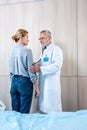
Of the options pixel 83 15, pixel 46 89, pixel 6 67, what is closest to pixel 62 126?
pixel 46 89

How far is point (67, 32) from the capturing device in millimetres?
3566

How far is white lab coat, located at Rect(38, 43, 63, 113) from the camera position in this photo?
3.15 m

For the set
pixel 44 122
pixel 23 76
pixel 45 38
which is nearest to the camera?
pixel 44 122

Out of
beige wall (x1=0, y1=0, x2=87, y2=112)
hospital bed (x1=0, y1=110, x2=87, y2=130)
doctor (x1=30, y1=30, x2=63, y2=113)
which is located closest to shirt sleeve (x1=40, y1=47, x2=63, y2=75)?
doctor (x1=30, y1=30, x2=63, y2=113)

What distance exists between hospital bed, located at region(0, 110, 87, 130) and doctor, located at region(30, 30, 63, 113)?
4.56 feet

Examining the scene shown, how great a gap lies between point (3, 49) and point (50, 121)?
263 cm

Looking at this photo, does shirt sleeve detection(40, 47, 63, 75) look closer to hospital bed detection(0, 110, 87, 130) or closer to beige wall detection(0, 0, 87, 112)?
beige wall detection(0, 0, 87, 112)

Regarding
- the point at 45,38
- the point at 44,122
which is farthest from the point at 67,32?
the point at 44,122

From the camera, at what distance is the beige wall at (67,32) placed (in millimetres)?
3508

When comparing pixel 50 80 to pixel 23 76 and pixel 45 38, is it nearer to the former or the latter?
pixel 23 76

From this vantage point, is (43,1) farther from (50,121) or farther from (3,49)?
(50,121)

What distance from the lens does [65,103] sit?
360 cm

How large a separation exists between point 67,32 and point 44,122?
2.23m

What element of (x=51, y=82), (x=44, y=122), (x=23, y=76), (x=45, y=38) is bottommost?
(x=44, y=122)
